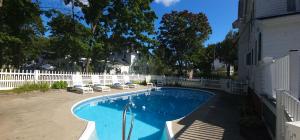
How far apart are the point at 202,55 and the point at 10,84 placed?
1103 inches

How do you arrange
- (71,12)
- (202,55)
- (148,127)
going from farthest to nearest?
(202,55)
(71,12)
(148,127)

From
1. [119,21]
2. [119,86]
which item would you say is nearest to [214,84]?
[119,86]

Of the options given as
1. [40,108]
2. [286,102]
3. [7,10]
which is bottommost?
[40,108]

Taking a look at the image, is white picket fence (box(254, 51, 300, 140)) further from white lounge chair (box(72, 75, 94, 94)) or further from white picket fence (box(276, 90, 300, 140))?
white lounge chair (box(72, 75, 94, 94))

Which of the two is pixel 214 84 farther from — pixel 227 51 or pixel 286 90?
pixel 227 51

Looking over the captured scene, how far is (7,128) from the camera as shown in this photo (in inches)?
262

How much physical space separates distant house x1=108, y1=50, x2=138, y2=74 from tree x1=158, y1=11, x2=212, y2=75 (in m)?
6.88

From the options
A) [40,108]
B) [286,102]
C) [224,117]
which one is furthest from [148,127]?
[286,102]

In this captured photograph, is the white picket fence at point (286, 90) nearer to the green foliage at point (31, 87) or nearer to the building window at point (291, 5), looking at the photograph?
the building window at point (291, 5)

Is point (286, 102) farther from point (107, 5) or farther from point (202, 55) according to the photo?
point (202, 55)

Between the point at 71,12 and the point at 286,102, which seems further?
the point at 71,12

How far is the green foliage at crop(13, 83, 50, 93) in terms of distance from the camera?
1413 cm

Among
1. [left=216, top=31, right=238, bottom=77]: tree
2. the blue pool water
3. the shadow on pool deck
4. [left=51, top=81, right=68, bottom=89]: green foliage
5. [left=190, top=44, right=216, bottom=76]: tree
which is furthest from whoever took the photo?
[left=216, top=31, right=238, bottom=77]: tree

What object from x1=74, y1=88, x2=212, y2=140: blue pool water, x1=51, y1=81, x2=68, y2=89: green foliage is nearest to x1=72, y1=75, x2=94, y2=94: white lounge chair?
x1=51, y1=81, x2=68, y2=89: green foliage
